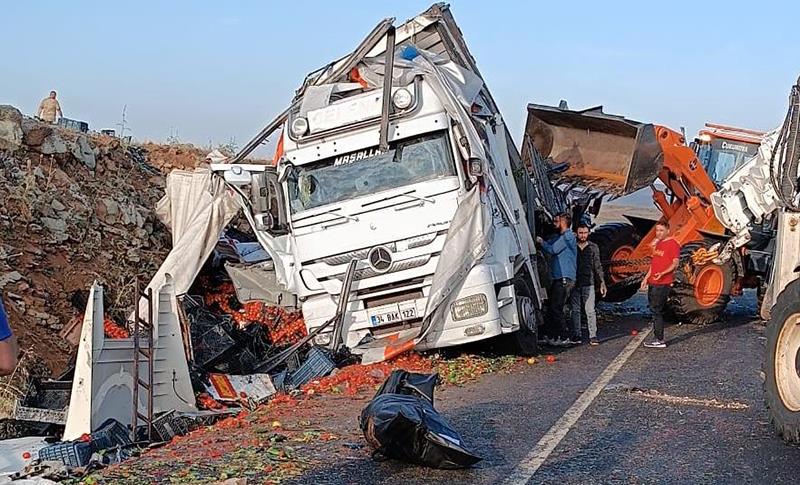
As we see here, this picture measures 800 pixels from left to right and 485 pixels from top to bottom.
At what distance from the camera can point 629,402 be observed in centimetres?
890

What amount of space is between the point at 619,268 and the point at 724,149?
99.9 inches

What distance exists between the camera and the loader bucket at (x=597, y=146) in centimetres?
1448

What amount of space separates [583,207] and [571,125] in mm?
1275

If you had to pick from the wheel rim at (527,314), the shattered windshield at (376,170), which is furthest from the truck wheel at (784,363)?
the shattered windshield at (376,170)

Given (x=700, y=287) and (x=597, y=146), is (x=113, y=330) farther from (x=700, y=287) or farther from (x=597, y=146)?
(x=700, y=287)

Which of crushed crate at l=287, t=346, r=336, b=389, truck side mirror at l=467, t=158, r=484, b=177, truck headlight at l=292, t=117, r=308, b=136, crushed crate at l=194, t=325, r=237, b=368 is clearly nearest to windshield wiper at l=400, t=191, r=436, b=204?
truck side mirror at l=467, t=158, r=484, b=177

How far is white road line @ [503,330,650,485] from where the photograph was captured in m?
6.58

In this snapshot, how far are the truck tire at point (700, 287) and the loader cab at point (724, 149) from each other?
210 cm

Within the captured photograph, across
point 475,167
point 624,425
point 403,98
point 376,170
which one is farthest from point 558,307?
point 624,425

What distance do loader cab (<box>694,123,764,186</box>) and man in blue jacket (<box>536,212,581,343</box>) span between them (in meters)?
3.87

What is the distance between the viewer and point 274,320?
501 inches

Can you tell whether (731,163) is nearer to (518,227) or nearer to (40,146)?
(518,227)

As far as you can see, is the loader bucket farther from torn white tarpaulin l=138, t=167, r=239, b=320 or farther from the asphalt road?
torn white tarpaulin l=138, t=167, r=239, b=320

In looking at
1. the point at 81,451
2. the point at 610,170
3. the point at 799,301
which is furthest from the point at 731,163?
the point at 81,451
